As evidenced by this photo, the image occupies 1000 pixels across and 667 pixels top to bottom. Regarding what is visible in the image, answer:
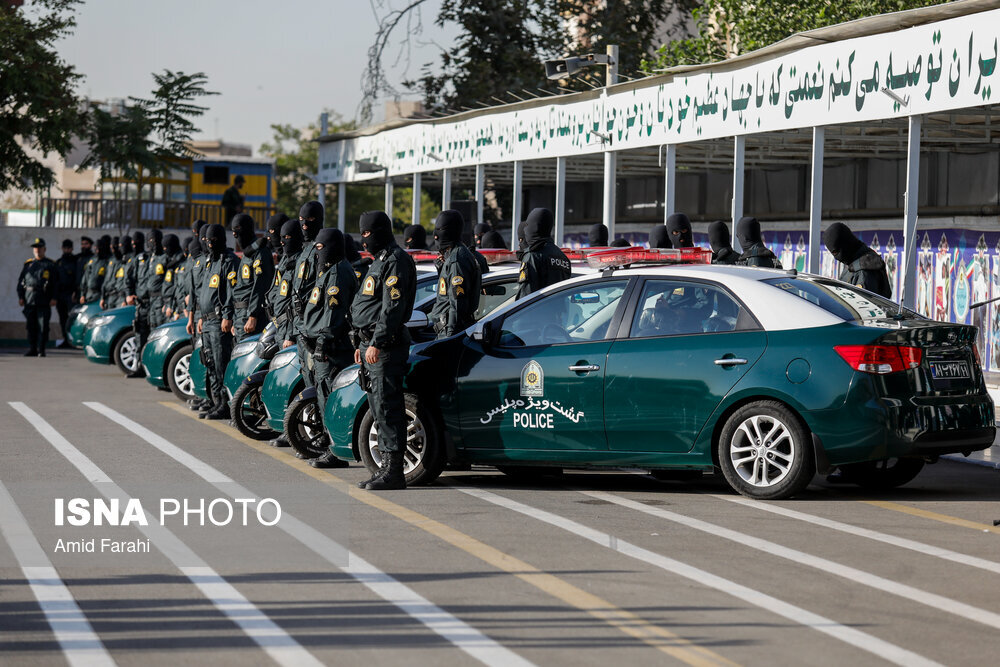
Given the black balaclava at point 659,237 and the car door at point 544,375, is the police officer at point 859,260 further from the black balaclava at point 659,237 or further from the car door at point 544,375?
the black balaclava at point 659,237

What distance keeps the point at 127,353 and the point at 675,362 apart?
13.3m

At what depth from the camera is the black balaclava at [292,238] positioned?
14055mm

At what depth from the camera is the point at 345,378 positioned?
11.1 m

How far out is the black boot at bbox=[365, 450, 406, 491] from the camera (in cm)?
1039

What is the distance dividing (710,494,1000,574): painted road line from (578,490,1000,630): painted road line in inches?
23.6

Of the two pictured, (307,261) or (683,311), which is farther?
(307,261)

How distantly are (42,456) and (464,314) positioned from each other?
3584 millimetres

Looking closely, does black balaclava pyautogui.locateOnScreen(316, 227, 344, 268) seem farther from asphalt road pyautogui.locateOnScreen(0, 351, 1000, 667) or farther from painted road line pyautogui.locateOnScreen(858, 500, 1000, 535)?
painted road line pyautogui.locateOnScreen(858, 500, 1000, 535)

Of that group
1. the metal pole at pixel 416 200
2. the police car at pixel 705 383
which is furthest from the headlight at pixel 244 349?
the metal pole at pixel 416 200

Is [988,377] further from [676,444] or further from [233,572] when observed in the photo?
[233,572]

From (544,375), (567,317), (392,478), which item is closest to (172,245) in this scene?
(392,478)

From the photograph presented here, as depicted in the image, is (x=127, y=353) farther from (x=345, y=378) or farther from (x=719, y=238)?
(x=345, y=378)

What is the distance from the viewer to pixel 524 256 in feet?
41.7

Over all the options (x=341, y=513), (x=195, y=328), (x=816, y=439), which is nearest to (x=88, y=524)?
(x=341, y=513)
